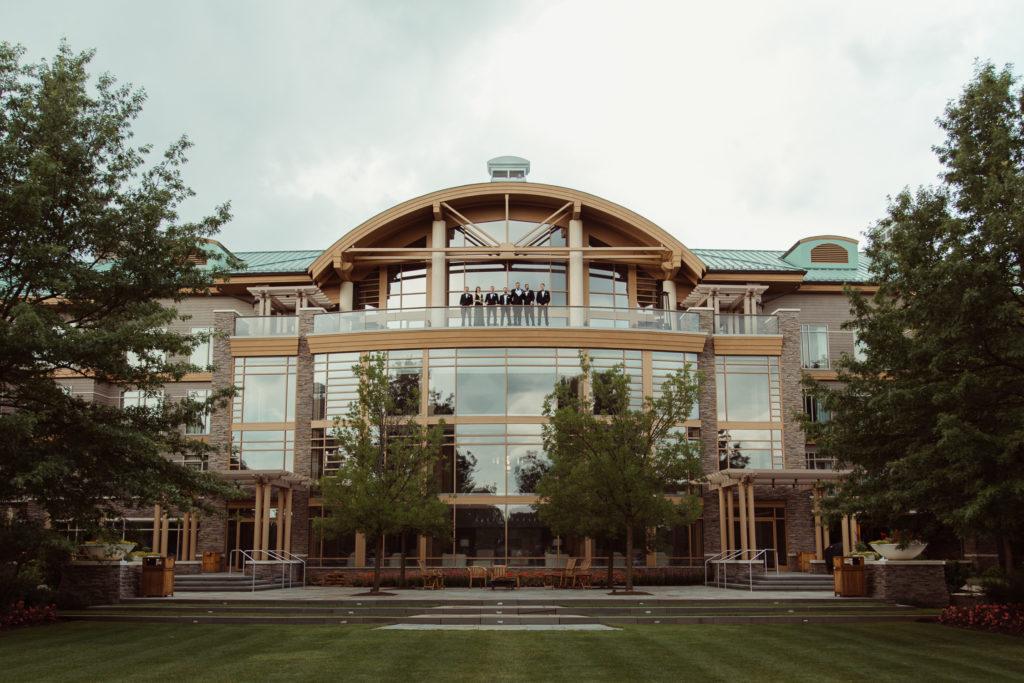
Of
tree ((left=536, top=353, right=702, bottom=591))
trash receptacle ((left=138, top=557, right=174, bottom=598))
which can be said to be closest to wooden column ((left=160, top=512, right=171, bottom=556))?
trash receptacle ((left=138, top=557, right=174, bottom=598))

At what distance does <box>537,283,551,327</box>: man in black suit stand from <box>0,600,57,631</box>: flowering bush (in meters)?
17.9

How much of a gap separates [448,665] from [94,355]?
8.09 meters

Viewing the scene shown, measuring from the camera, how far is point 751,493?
94.2ft

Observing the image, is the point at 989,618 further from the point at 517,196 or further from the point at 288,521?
the point at 517,196

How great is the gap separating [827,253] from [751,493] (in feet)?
47.5

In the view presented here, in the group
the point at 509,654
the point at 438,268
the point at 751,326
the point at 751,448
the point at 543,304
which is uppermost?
the point at 438,268

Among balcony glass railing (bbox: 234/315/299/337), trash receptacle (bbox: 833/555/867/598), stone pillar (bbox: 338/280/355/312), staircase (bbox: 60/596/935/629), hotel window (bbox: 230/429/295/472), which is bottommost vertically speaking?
staircase (bbox: 60/596/935/629)

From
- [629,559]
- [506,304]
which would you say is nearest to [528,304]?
[506,304]

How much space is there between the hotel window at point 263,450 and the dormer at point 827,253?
22.2 metres

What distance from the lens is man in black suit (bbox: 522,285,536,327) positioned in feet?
103

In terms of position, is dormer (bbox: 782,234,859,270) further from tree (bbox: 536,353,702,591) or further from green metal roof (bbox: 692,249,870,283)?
tree (bbox: 536,353,702,591)

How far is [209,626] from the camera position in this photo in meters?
16.5

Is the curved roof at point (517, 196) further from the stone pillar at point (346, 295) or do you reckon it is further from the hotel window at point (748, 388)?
the hotel window at point (748, 388)

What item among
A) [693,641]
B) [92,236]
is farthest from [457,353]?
[693,641]
